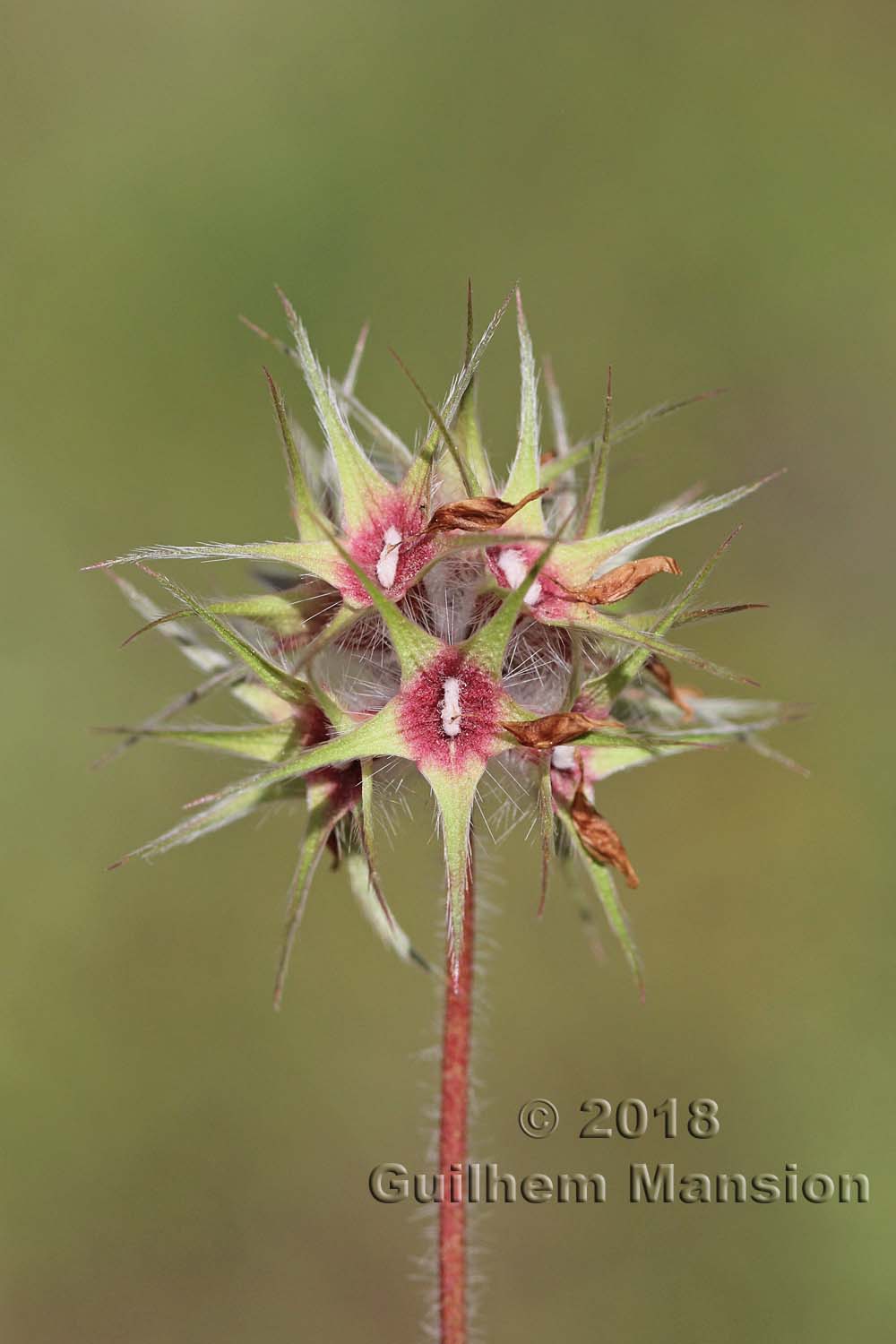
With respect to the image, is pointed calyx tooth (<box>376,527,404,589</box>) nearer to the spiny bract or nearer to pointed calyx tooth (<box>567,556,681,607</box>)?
the spiny bract

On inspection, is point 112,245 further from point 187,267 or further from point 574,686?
point 574,686

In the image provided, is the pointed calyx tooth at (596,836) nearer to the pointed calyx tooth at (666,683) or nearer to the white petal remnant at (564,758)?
the white petal remnant at (564,758)

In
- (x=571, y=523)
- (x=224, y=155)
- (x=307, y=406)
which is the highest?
(x=224, y=155)

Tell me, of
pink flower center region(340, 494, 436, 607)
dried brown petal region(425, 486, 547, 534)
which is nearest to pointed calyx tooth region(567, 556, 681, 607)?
dried brown petal region(425, 486, 547, 534)

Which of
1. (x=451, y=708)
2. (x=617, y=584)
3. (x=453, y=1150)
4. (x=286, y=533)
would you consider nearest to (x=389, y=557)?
(x=451, y=708)

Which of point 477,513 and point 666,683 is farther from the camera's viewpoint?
point 666,683

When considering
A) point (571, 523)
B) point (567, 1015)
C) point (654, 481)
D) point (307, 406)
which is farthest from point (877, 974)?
point (571, 523)

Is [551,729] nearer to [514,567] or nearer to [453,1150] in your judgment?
[514,567]
